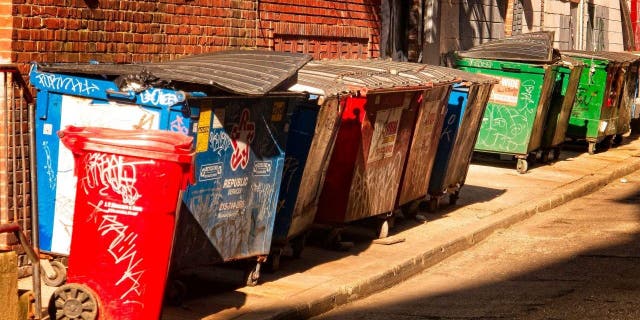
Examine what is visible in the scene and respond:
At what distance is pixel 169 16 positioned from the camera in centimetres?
1175


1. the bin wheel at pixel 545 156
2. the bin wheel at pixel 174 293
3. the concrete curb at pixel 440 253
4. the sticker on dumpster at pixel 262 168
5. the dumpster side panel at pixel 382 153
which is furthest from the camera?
the bin wheel at pixel 545 156

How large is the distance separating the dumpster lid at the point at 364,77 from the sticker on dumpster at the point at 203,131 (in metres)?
1.71

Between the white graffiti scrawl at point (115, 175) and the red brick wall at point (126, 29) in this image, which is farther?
the red brick wall at point (126, 29)

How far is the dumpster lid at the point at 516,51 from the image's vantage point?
18.1 meters

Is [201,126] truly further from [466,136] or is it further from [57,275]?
[466,136]

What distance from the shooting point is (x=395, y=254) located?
11.2 m

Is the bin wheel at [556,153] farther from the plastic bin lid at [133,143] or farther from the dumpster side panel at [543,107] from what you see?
the plastic bin lid at [133,143]

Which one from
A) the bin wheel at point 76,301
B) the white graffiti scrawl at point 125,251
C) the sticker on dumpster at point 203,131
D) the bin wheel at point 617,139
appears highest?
the sticker on dumpster at point 203,131

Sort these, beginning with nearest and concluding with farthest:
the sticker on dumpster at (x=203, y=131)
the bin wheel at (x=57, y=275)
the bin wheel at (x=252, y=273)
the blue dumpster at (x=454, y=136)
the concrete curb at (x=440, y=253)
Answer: the sticker on dumpster at (x=203, y=131)
the bin wheel at (x=57, y=275)
the concrete curb at (x=440, y=253)
the bin wheel at (x=252, y=273)
the blue dumpster at (x=454, y=136)

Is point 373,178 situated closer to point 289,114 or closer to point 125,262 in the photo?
point 289,114

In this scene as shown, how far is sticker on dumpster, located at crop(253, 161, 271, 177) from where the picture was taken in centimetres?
905

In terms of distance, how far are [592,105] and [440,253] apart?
10.8 m

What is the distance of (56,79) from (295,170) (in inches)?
90.9

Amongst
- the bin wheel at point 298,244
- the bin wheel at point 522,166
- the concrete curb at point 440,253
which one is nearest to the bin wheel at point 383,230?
the concrete curb at point 440,253
